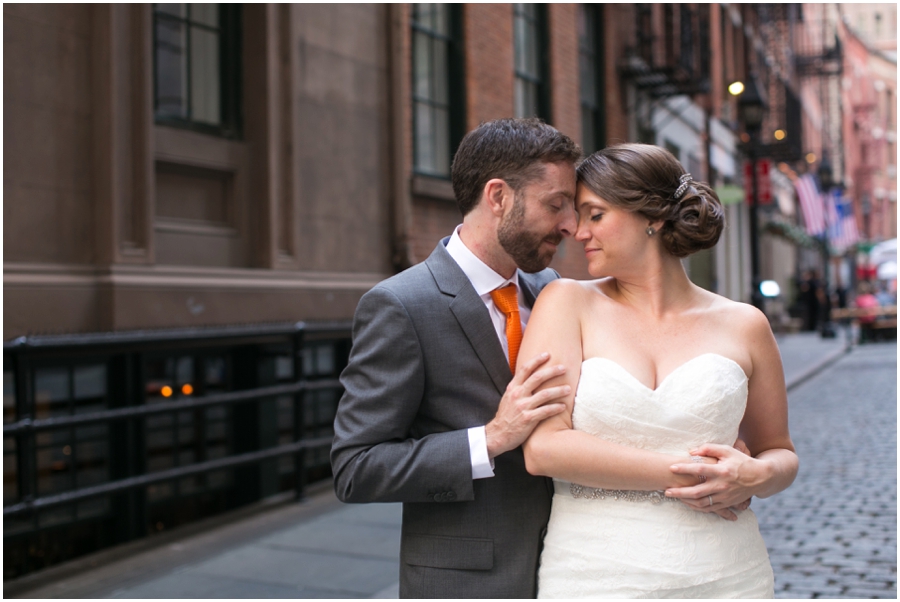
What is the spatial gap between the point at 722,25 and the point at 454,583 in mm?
27590

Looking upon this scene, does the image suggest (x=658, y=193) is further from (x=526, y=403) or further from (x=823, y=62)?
(x=823, y=62)

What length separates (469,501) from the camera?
8.33 feet

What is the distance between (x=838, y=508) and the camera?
24.1 feet

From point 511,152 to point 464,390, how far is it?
2.14 ft

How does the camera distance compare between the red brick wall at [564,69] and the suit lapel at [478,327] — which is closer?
the suit lapel at [478,327]

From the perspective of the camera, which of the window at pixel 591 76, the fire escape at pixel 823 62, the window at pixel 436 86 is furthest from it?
the fire escape at pixel 823 62

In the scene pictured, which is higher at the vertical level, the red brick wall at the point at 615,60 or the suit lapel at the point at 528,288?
the red brick wall at the point at 615,60

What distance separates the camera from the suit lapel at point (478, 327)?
8.27 feet

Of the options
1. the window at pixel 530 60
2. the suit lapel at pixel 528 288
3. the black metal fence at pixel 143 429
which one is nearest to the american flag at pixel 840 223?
the window at pixel 530 60

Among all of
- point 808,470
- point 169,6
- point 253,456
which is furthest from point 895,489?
point 169,6

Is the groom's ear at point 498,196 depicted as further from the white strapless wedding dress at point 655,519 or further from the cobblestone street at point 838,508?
the cobblestone street at point 838,508

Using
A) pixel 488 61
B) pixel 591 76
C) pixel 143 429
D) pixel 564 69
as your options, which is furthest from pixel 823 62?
pixel 143 429

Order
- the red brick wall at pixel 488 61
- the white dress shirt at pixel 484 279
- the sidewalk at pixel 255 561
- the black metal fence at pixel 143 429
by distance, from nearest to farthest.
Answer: the white dress shirt at pixel 484 279 < the sidewalk at pixel 255 561 < the black metal fence at pixel 143 429 < the red brick wall at pixel 488 61

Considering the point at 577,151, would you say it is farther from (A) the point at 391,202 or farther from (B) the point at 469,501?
(A) the point at 391,202
